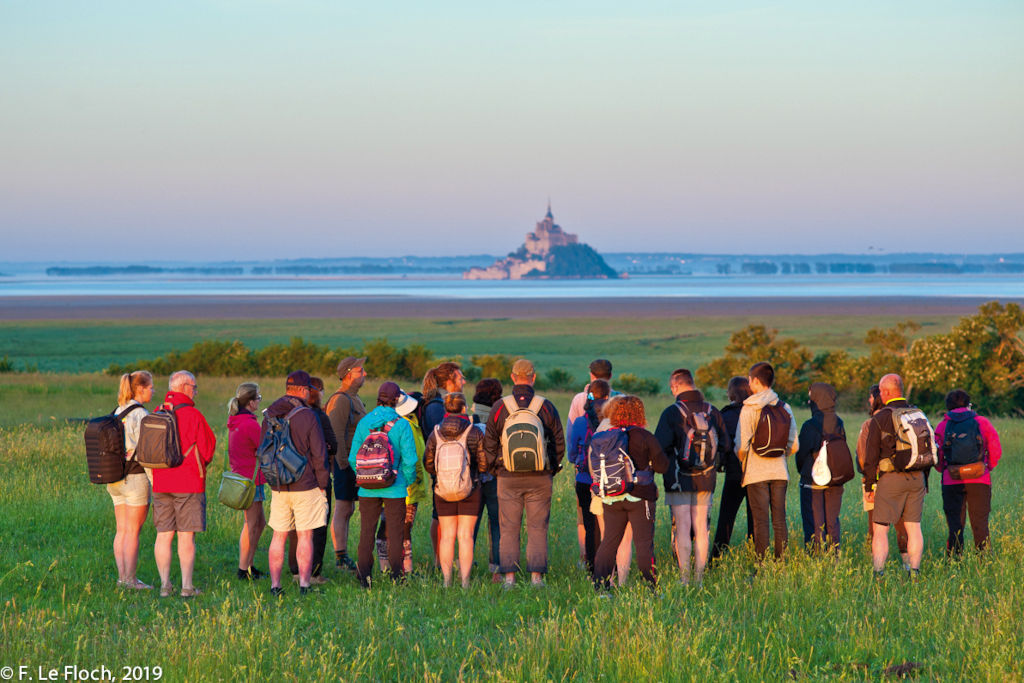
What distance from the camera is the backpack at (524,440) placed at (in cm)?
805

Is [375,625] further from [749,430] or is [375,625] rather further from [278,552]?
[749,430]

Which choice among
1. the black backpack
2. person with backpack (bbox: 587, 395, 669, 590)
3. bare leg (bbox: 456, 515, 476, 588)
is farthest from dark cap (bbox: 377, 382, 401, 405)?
the black backpack

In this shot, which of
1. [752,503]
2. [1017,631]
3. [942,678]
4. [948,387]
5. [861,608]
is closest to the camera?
[942,678]

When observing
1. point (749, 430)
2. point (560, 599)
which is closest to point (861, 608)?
point (749, 430)

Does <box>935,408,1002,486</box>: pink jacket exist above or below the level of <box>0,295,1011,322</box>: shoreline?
above

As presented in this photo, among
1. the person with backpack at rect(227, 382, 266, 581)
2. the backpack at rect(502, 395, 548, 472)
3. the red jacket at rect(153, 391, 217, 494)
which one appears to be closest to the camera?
the red jacket at rect(153, 391, 217, 494)

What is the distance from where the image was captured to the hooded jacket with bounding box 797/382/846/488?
29.1 feet

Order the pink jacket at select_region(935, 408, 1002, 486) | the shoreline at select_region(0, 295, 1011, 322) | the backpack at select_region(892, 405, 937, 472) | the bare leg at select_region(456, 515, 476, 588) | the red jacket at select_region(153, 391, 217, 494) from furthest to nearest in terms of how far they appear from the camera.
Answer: the shoreline at select_region(0, 295, 1011, 322)
the pink jacket at select_region(935, 408, 1002, 486)
the bare leg at select_region(456, 515, 476, 588)
the backpack at select_region(892, 405, 937, 472)
the red jacket at select_region(153, 391, 217, 494)

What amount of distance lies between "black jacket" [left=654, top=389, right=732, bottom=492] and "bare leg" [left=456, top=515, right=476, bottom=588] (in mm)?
1833

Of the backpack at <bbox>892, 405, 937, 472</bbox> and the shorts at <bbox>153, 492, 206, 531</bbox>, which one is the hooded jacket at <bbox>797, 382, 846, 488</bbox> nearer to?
the backpack at <bbox>892, 405, 937, 472</bbox>

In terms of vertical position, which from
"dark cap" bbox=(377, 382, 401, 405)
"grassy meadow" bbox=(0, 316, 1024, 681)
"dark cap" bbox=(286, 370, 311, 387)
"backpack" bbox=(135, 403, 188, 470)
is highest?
"dark cap" bbox=(286, 370, 311, 387)

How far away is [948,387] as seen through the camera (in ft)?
94.1

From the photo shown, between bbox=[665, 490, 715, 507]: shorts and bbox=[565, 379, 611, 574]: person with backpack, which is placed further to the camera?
bbox=[565, 379, 611, 574]: person with backpack

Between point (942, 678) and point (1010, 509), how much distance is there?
675cm
